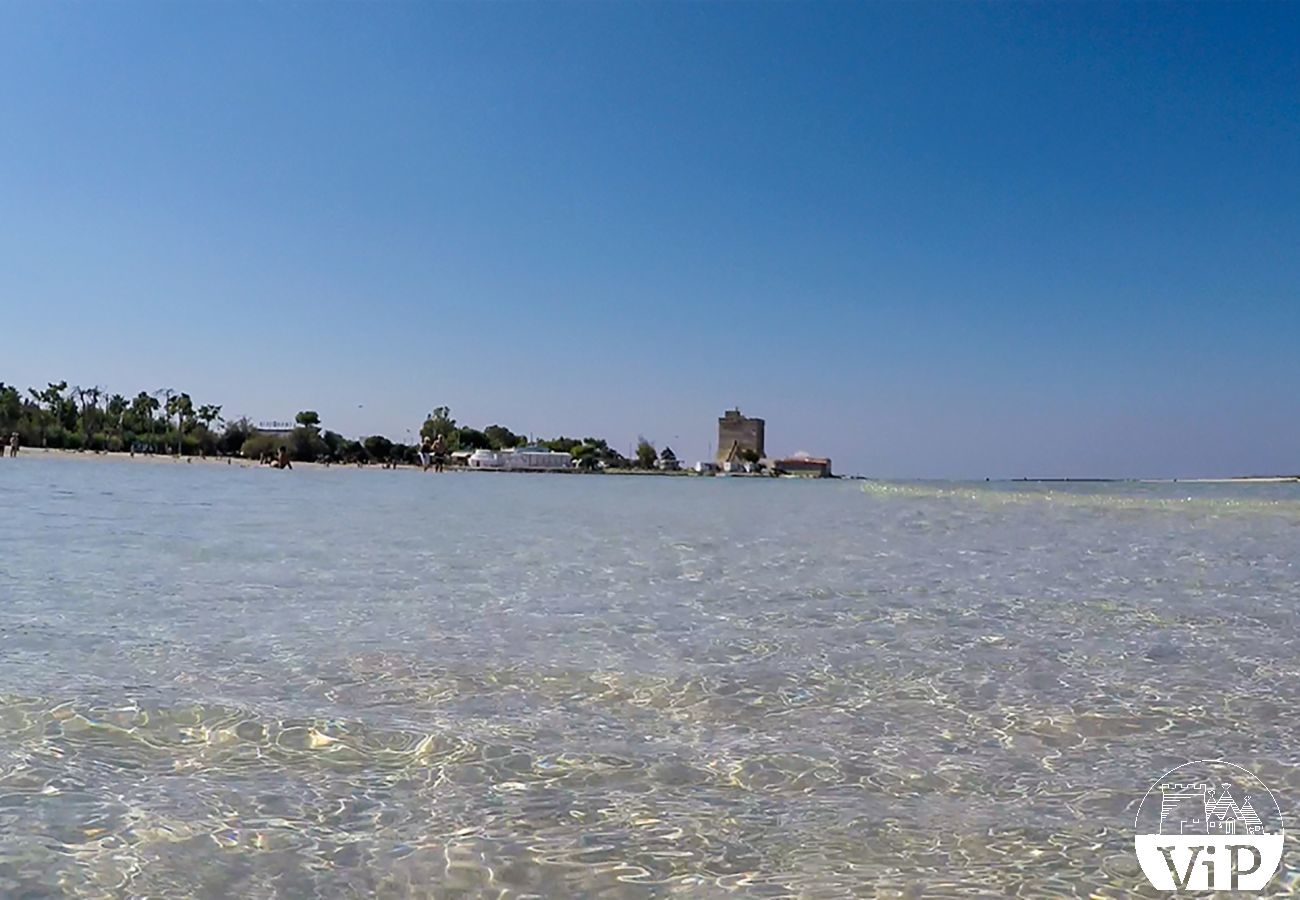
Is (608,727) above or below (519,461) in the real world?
below

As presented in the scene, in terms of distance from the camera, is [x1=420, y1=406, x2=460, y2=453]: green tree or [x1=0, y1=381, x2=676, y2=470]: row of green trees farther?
[x1=420, y1=406, x2=460, y2=453]: green tree

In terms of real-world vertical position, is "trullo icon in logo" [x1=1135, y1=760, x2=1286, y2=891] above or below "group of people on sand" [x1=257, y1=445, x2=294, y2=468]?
below

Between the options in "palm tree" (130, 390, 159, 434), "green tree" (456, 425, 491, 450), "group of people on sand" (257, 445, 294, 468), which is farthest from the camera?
"green tree" (456, 425, 491, 450)

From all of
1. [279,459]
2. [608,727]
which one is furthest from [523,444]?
[608,727]

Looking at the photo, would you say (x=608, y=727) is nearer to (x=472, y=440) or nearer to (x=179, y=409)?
(x=179, y=409)

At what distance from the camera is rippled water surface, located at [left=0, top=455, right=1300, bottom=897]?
10.8 ft

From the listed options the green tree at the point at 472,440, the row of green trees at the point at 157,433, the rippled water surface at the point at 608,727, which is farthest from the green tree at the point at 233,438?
the rippled water surface at the point at 608,727

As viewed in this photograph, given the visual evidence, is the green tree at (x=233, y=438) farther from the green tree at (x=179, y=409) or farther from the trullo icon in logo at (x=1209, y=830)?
the trullo icon in logo at (x=1209, y=830)

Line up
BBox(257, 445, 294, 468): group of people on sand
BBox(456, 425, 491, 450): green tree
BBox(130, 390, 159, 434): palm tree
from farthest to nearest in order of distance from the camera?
BBox(456, 425, 491, 450): green tree → BBox(130, 390, 159, 434): palm tree → BBox(257, 445, 294, 468): group of people on sand

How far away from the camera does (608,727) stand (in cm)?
489

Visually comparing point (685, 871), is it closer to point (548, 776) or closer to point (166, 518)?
point (548, 776)

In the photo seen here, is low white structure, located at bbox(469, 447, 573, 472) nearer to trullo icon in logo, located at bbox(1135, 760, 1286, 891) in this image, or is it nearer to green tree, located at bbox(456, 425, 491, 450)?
green tree, located at bbox(456, 425, 491, 450)

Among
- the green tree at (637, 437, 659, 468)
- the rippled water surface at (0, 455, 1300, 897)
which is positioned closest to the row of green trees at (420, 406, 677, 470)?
the green tree at (637, 437, 659, 468)

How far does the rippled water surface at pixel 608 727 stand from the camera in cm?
329
